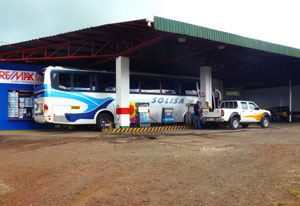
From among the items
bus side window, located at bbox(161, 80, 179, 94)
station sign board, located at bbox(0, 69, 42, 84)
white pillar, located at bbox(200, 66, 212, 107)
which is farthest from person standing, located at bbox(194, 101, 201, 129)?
station sign board, located at bbox(0, 69, 42, 84)

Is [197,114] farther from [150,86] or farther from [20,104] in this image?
[20,104]

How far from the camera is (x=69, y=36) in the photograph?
45.1 ft

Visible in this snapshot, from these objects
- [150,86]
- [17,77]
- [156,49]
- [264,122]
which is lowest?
[264,122]

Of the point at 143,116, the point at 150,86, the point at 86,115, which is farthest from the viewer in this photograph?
the point at 150,86

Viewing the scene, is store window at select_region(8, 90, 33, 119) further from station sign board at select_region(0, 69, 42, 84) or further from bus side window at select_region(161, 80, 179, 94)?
bus side window at select_region(161, 80, 179, 94)

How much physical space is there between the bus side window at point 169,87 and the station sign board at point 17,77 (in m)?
7.16

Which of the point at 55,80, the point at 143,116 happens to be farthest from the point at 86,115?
the point at 143,116

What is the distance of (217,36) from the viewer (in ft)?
44.7

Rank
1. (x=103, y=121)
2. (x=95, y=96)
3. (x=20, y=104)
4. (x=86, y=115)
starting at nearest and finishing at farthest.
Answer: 1. (x=86, y=115)
2. (x=95, y=96)
3. (x=103, y=121)
4. (x=20, y=104)

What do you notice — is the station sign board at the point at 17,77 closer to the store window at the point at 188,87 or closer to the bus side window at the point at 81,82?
the bus side window at the point at 81,82

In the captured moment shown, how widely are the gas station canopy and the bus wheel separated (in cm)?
272

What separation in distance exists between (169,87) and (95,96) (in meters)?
4.86

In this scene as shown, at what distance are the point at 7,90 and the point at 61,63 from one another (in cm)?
388

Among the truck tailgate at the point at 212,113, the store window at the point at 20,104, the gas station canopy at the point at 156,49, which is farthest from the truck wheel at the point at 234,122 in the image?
the store window at the point at 20,104
